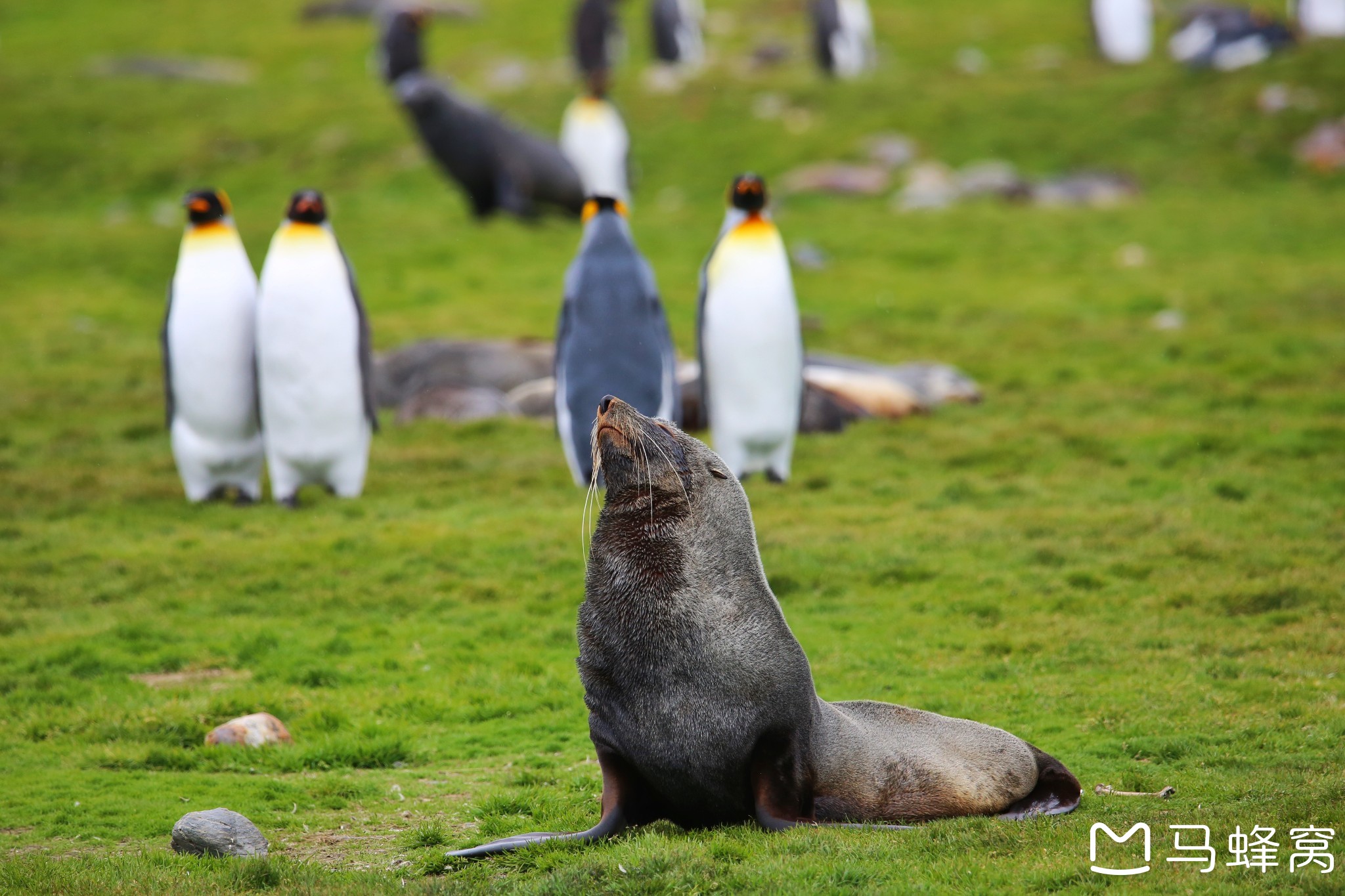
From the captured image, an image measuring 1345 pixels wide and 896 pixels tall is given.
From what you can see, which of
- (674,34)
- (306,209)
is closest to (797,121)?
(674,34)

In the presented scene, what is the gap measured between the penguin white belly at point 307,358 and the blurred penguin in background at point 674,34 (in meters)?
26.7

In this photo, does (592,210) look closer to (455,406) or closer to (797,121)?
(455,406)

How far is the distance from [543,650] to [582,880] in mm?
4114

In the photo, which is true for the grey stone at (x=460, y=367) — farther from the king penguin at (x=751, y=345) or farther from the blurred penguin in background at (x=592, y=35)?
Answer: the blurred penguin in background at (x=592, y=35)

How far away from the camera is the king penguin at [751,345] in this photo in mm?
12711

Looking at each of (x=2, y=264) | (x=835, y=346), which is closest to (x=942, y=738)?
(x=835, y=346)

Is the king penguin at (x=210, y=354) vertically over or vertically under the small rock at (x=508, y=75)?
under

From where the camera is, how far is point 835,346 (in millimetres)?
18234

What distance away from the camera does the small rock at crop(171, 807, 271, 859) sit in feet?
19.5

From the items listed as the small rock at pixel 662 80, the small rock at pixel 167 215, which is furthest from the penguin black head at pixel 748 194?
the small rock at pixel 662 80

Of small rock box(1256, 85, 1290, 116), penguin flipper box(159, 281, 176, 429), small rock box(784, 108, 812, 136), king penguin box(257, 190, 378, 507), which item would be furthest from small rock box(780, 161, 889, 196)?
penguin flipper box(159, 281, 176, 429)

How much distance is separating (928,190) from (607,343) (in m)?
15.5

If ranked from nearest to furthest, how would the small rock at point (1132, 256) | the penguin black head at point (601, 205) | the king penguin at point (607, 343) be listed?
the king penguin at point (607, 343)
the penguin black head at point (601, 205)
the small rock at point (1132, 256)

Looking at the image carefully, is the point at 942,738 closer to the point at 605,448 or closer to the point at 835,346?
the point at 605,448
